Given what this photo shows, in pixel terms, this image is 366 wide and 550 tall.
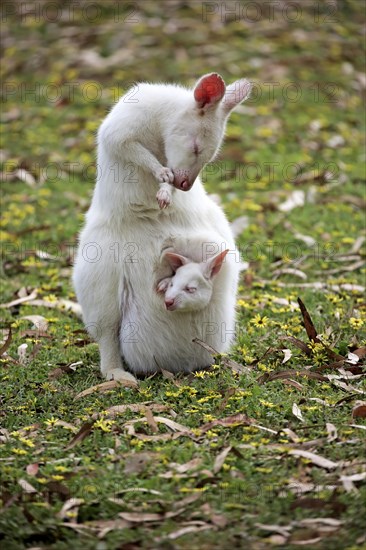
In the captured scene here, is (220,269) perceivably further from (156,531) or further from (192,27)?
(192,27)

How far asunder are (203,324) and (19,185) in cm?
421

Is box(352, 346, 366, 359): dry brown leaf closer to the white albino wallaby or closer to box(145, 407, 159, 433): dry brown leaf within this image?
the white albino wallaby

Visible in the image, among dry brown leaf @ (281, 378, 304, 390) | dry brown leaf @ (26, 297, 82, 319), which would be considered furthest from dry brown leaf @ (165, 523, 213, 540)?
dry brown leaf @ (26, 297, 82, 319)

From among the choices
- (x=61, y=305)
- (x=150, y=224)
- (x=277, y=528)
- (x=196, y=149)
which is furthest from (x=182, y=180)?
(x=61, y=305)

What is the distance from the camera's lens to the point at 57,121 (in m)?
9.68

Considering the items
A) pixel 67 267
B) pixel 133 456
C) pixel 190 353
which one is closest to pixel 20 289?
pixel 67 267

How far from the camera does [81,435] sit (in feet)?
12.8

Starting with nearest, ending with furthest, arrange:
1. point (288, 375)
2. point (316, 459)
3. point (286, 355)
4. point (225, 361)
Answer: point (316, 459)
point (288, 375)
point (225, 361)
point (286, 355)

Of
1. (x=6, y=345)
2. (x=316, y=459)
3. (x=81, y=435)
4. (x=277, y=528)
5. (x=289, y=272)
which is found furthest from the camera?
(x=289, y=272)

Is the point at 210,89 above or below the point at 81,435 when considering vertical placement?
above

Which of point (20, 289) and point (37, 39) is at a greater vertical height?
point (37, 39)

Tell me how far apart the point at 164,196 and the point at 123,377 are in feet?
3.01

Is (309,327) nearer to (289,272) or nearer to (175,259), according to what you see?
(175,259)

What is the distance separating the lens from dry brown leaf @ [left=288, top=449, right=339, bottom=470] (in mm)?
3580
